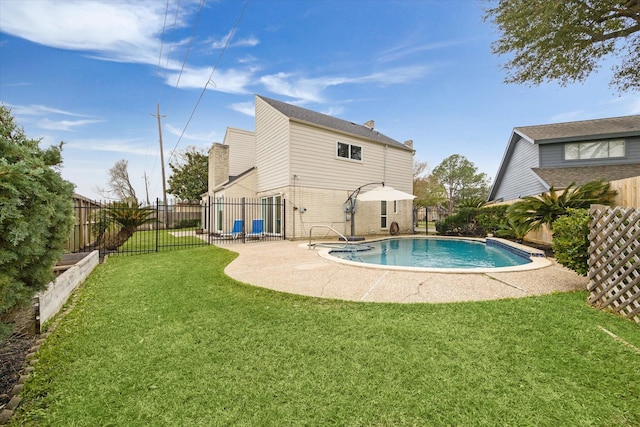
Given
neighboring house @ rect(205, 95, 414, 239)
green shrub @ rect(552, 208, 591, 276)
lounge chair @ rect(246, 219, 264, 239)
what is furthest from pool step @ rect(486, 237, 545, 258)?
lounge chair @ rect(246, 219, 264, 239)

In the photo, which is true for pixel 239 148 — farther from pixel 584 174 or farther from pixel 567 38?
pixel 584 174

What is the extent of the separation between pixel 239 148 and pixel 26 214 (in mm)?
17347

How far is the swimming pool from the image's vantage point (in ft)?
24.0

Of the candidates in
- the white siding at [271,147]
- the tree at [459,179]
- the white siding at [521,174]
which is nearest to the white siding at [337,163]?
the white siding at [271,147]

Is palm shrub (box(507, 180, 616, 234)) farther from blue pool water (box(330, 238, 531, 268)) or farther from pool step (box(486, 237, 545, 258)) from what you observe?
blue pool water (box(330, 238, 531, 268))

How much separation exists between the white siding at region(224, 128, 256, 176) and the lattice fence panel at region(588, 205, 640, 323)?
17409mm

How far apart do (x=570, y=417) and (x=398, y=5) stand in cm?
1493

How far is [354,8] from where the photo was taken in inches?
457

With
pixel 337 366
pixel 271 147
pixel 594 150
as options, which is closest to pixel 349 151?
pixel 271 147

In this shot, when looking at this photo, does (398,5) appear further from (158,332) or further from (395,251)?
(158,332)

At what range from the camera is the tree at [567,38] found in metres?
6.86

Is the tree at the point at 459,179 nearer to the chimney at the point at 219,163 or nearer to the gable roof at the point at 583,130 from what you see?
the gable roof at the point at 583,130

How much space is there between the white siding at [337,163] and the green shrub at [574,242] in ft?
32.2

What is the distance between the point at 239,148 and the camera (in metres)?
18.5
